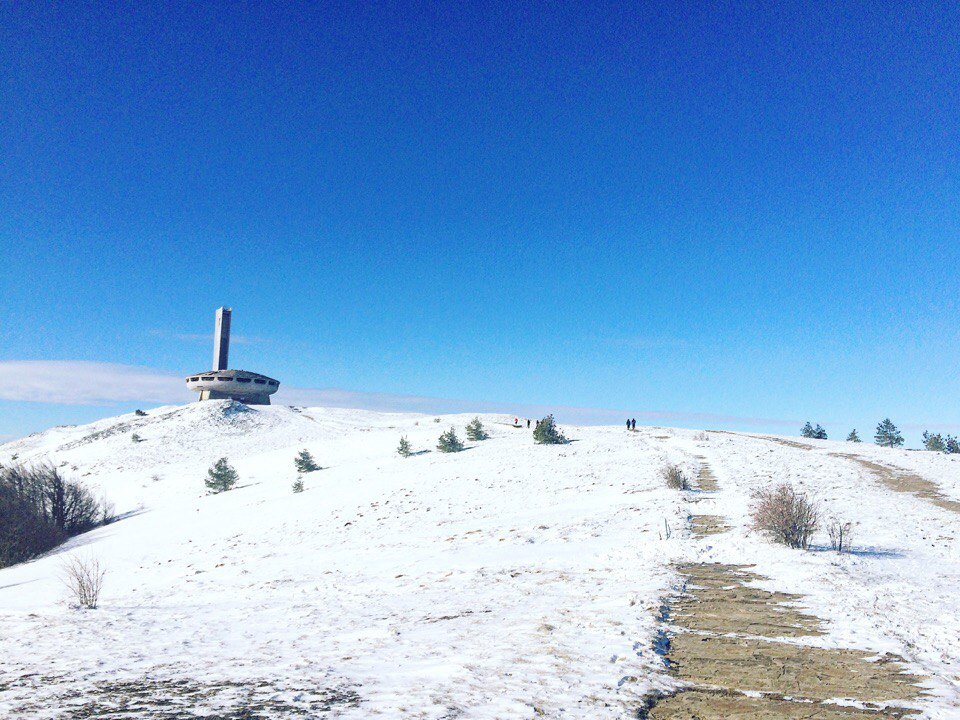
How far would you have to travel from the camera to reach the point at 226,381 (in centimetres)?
6525

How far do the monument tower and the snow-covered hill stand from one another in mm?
40600

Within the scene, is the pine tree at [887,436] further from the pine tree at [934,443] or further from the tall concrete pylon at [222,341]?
the tall concrete pylon at [222,341]

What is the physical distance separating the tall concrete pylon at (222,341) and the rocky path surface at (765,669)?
232 ft

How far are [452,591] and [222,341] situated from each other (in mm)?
68667

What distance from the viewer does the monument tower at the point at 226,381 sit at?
214 ft

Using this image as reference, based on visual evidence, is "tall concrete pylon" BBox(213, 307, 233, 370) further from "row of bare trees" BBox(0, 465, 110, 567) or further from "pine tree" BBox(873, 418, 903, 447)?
"pine tree" BBox(873, 418, 903, 447)

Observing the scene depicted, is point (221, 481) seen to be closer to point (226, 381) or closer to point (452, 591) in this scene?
point (452, 591)

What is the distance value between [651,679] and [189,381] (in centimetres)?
7163

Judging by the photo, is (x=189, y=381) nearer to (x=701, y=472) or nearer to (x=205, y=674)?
(x=701, y=472)

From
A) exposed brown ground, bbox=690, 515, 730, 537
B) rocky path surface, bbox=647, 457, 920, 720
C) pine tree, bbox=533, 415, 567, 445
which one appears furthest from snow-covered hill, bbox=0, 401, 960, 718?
pine tree, bbox=533, 415, 567, 445

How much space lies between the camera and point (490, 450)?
30.5 meters

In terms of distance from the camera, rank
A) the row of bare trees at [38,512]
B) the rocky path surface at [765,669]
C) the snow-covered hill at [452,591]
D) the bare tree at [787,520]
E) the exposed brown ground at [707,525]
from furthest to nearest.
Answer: the row of bare trees at [38,512] → the exposed brown ground at [707,525] → the bare tree at [787,520] → the snow-covered hill at [452,591] → the rocky path surface at [765,669]

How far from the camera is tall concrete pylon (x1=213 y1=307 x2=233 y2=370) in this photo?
6981 cm

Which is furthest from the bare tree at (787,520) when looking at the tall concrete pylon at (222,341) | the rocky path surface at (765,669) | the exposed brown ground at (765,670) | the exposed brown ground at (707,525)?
the tall concrete pylon at (222,341)
